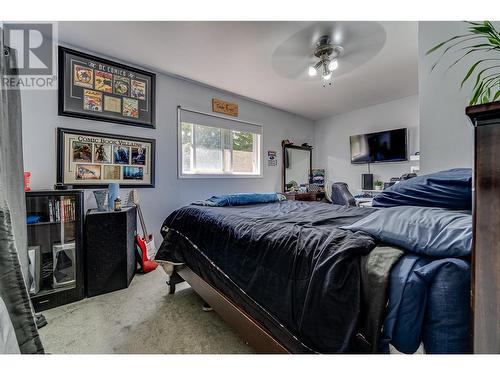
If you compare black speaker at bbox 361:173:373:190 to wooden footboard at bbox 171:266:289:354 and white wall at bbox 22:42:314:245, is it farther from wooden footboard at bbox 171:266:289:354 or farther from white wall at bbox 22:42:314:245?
→ wooden footboard at bbox 171:266:289:354

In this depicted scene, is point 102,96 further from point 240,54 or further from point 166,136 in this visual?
point 240,54

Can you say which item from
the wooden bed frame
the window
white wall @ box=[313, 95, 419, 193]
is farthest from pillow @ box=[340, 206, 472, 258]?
white wall @ box=[313, 95, 419, 193]

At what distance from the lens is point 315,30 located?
2045 mm

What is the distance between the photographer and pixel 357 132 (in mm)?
4398

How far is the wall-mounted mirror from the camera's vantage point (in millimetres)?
4461

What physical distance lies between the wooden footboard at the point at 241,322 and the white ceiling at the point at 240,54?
88.7 inches

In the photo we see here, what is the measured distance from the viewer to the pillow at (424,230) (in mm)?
681

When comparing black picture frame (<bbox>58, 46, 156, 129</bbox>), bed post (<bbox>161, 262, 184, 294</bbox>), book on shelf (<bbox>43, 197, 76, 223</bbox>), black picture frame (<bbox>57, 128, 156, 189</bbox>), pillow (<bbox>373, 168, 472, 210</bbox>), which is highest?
black picture frame (<bbox>58, 46, 156, 129</bbox>)

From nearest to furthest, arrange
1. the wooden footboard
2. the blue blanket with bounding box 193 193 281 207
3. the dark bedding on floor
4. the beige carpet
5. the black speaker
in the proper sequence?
the dark bedding on floor
the wooden footboard
the beige carpet
the blue blanket with bounding box 193 193 281 207
the black speaker

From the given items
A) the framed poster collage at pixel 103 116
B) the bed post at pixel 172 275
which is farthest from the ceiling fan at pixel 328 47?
the bed post at pixel 172 275

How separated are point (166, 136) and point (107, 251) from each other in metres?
1.62

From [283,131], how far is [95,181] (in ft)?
11.0

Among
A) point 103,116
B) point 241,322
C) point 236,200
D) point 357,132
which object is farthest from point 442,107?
point 103,116

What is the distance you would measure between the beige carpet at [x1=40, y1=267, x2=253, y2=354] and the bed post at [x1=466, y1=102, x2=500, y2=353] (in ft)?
3.82
